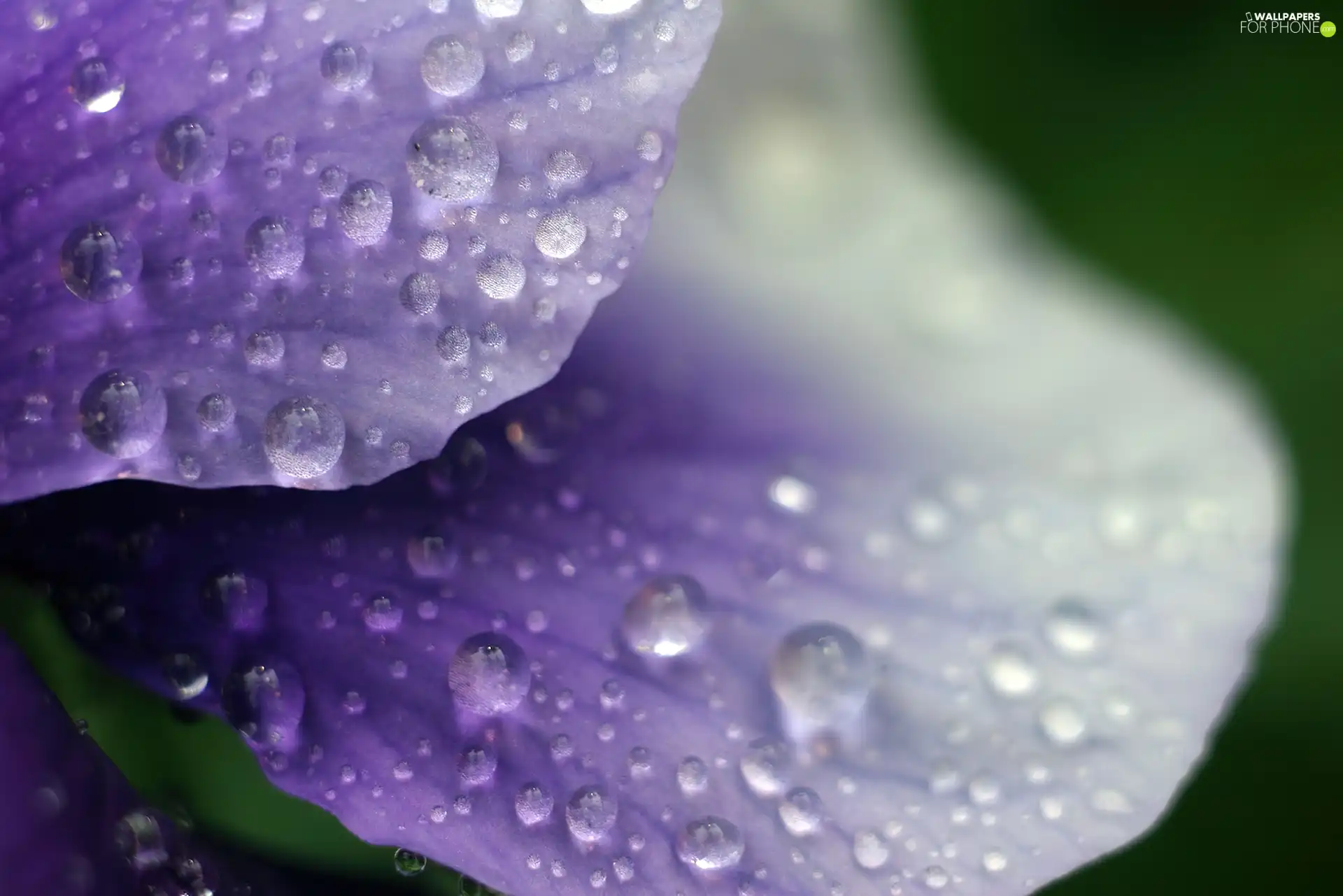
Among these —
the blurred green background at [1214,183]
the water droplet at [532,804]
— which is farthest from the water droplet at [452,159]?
the blurred green background at [1214,183]

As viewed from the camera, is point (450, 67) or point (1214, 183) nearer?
point (450, 67)

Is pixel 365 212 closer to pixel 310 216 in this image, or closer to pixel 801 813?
pixel 310 216

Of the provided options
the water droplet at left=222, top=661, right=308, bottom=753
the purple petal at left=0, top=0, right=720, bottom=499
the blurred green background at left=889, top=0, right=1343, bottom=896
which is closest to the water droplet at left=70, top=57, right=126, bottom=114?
the purple petal at left=0, top=0, right=720, bottom=499

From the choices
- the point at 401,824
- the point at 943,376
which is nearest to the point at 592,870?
the point at 401,824

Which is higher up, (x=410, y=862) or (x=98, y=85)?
(x=98, y=85)

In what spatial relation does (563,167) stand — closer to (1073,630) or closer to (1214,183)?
(1073,630)

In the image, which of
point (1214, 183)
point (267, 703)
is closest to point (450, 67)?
point (267, 703)
